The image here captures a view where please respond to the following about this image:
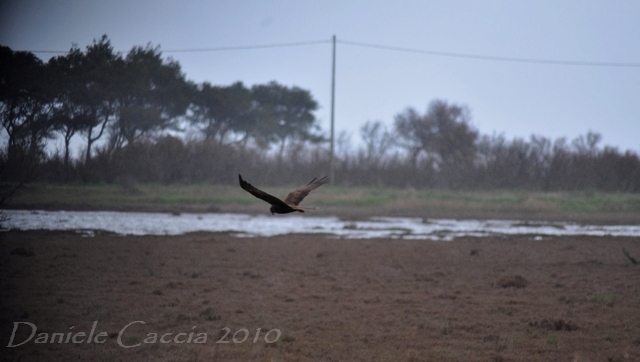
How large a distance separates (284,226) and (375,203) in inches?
331

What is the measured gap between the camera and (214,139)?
3566 centimetres

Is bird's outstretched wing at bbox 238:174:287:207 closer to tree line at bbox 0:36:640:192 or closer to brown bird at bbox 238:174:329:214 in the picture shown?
brown bird at bbox 238:174:329:214

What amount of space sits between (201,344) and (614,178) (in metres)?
38.7

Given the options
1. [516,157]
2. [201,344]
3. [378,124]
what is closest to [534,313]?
[201,344]

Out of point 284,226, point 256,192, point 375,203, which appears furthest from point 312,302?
point 375,203

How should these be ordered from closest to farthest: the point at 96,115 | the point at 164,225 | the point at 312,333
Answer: the point at 312,333 < the point at 96,115 < the point at 164,225

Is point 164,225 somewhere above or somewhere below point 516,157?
below

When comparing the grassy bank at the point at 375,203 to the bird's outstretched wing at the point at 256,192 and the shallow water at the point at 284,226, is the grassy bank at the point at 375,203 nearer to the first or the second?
the shallow water at the point at 284,226

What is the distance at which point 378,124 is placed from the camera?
58438mm

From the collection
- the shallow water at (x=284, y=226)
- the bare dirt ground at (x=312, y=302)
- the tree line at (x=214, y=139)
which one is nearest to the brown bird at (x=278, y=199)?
the bare dirt ground at (x=312, y=302)

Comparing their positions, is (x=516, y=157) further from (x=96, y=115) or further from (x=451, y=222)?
(x=96, y=115)

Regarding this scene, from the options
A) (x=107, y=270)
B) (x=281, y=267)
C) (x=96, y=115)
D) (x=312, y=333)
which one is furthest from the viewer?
(x=96, y=115)

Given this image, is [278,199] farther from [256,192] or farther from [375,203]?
[375,203]

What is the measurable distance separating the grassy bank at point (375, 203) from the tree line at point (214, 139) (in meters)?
0.91
